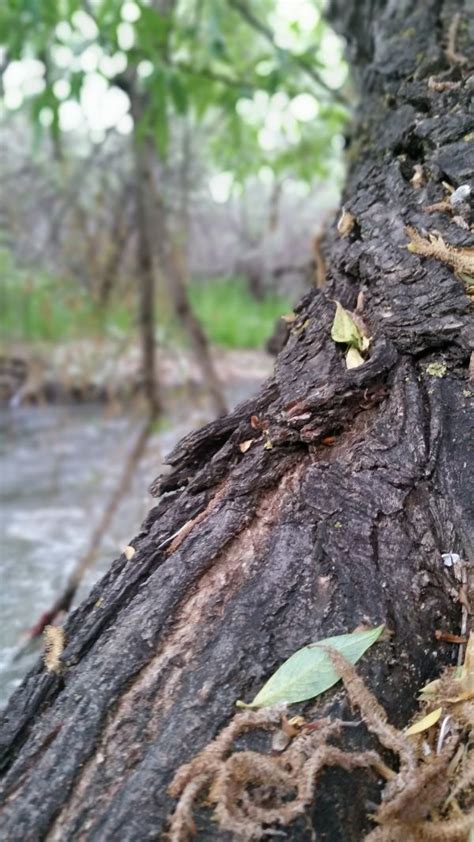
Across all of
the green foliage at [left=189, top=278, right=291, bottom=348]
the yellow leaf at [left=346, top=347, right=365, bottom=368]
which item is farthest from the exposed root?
the green foliage at [left=189, top=278, right=291, bottom=348]

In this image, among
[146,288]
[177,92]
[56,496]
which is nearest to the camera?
[177,92]

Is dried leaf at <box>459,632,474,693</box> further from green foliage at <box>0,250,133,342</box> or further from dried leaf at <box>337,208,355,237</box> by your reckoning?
green foliage at <box>0,250,133,342</box>

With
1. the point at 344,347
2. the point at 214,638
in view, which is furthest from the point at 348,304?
the point at 214,638

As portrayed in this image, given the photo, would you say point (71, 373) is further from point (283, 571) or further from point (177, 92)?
point (283, 571)

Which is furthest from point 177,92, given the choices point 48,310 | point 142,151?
point 48,310

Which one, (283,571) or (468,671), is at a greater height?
(283,571)

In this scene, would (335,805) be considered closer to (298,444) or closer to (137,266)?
(298,444)

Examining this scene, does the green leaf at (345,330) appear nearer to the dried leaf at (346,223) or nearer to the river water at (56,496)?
the dried leaf at (346,223)
